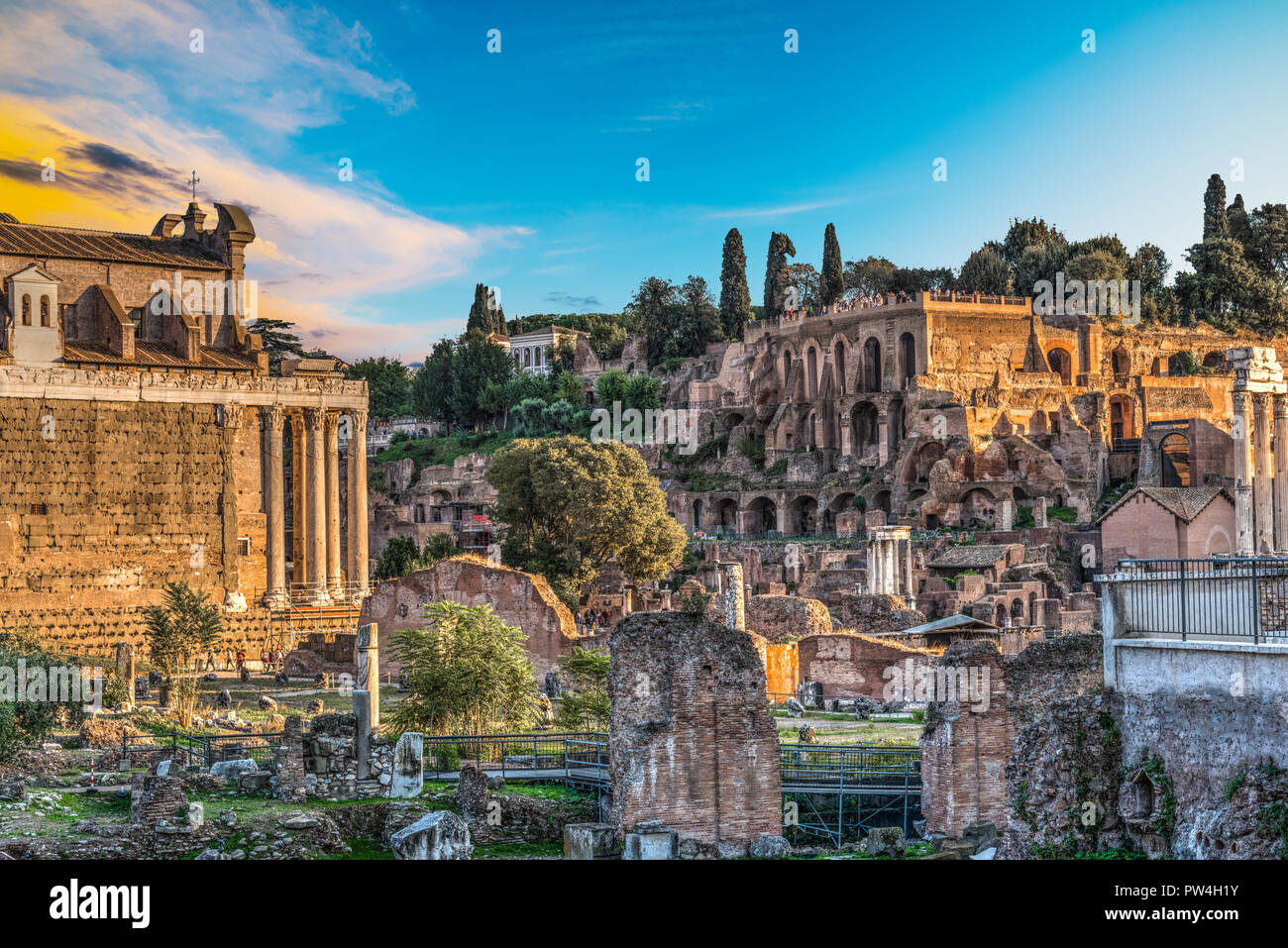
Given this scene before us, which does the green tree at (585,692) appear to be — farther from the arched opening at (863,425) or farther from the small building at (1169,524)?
the arched opening at (863,425)

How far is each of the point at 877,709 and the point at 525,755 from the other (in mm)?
9105

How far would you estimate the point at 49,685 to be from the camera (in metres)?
25.4

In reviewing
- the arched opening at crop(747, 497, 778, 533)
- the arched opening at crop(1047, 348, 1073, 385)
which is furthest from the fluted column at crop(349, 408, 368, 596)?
the arched opening at crop(1047, 348, 1073, 385)

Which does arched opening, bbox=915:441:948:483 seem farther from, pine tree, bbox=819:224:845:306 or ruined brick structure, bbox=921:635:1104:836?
ruined brick structure, bbox=921:635:1104:836

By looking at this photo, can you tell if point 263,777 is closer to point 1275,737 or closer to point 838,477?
point 1275,737

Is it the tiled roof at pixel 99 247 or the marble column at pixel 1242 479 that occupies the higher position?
the tiled roof at pixel 99 247

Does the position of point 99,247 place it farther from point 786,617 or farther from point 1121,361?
point 1121,361

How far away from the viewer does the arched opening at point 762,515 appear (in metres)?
79.8

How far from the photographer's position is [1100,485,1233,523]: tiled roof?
2135 inches

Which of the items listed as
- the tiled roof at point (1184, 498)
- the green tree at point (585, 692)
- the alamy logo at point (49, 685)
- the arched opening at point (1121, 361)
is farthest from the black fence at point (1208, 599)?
the arched opening at point (1121, 361)

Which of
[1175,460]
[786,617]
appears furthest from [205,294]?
[1175,460]

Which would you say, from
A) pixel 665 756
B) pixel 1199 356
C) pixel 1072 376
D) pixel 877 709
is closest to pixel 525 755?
pixel 665 756

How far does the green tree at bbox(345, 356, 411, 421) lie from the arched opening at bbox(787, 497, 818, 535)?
37634 mm

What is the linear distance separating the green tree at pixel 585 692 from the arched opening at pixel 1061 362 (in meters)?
56.6
